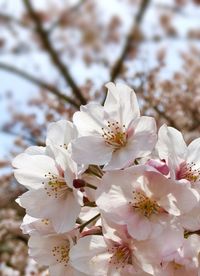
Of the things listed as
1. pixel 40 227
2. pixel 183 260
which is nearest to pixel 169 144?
pixel 183 260

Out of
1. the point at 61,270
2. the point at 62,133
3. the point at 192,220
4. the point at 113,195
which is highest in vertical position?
the point at 62,133

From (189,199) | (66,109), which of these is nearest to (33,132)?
(66,109)

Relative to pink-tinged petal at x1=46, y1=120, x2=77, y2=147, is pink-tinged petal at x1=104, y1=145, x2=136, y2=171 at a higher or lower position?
lower

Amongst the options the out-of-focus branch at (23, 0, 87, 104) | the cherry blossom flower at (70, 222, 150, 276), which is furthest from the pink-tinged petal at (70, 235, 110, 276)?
the out-of-focus branch at (23, 0, 87, 104)

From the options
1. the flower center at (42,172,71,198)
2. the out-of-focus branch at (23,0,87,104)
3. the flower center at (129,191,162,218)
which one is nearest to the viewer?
the flower center at (129,191,162,218)

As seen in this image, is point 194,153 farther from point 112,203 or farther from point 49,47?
point 49,47

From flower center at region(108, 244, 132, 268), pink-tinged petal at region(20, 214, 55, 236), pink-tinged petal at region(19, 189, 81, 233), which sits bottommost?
flower center at region(108, 244, 132, 268)

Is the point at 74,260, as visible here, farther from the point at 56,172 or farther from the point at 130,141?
the point at 130,141

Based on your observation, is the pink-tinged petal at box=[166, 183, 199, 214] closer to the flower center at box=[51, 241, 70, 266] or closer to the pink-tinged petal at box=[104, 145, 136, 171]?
the pink-tinged petal at box=[104, 145, 136, 171]
